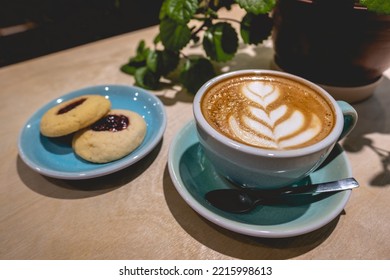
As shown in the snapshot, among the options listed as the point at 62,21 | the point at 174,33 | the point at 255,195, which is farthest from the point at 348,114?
the point at 62,21

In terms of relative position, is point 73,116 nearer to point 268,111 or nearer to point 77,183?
point 77,183

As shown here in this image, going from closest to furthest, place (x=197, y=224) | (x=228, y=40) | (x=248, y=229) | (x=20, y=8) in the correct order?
(x=248, y=229), (x=197, y=224), (x=228, y=40), (x=20, y=8)

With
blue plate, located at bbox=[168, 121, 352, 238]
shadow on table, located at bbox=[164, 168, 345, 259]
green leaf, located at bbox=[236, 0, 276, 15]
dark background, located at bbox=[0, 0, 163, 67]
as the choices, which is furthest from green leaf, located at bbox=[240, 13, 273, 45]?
dark background, located at bbox=[0, 0, 163, 67]

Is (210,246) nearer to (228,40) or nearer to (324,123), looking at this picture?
(324,123)

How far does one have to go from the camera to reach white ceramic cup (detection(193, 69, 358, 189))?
550 millimetres

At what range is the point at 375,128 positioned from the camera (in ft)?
2.97

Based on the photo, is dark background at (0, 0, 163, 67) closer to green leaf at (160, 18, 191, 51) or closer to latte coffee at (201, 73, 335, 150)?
green leaf at (160, 18, 191, 51)

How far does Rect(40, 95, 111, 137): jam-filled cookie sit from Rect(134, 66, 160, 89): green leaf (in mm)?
250

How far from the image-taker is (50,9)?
1.92 m

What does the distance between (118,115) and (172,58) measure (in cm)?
34

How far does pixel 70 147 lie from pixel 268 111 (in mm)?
549

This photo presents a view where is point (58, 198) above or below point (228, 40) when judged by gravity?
below

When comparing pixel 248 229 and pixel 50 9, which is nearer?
pixel 248 229

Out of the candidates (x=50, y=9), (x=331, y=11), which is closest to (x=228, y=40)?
(x=331, y=11)
